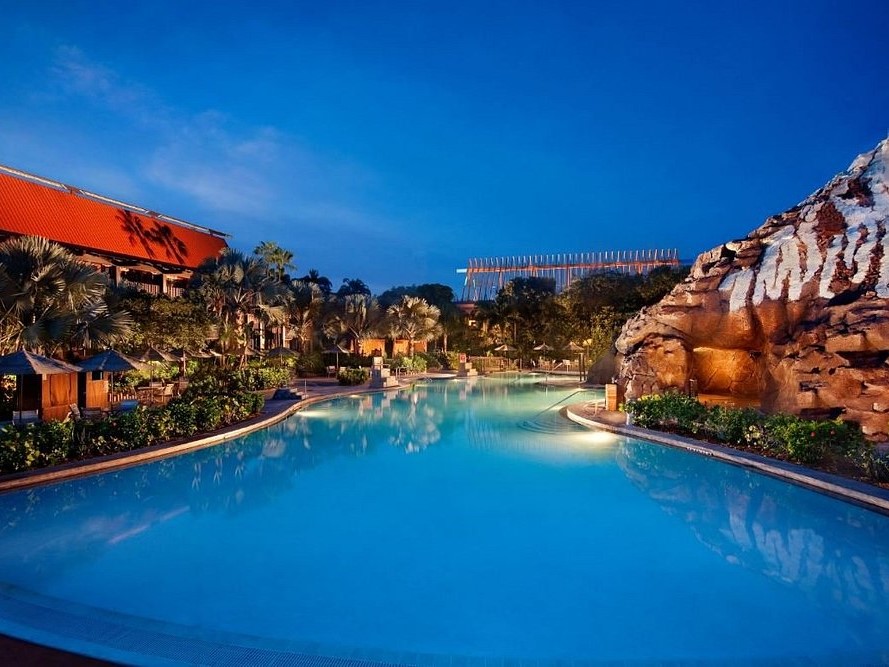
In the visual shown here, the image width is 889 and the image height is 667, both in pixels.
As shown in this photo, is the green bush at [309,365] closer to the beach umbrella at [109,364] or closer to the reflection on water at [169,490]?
the reflection on water at [169,490]

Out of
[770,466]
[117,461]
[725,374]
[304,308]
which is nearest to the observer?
[770,466]

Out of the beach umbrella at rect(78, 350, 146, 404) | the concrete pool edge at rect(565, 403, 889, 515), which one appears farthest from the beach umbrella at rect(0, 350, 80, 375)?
the concrete pool edge at rect(565, 403, 889, 515)

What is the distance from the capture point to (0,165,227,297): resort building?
78.3 ft

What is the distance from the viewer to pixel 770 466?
33.9 feet

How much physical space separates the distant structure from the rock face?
131ft

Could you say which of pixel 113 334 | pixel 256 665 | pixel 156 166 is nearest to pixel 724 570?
pixel 256 665

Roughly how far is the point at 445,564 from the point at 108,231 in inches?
1094

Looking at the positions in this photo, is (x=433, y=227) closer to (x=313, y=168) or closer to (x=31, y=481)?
(x=313, y=168)

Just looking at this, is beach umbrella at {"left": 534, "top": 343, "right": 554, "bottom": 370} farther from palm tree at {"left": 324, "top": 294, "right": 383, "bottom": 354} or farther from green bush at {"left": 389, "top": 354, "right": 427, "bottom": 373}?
palm tree at {"left": 324, "top": 294, "right": 383, "bottom": 354}

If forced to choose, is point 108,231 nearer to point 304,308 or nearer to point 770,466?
point 304,308

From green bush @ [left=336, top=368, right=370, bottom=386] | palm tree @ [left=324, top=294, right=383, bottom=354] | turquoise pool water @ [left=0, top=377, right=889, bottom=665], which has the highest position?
palm tree @ [left=324, top=294, right=383, bottom=354]

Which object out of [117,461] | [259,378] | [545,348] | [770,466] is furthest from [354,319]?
[770,466]

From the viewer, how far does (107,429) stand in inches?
434

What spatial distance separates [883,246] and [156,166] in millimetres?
70628
